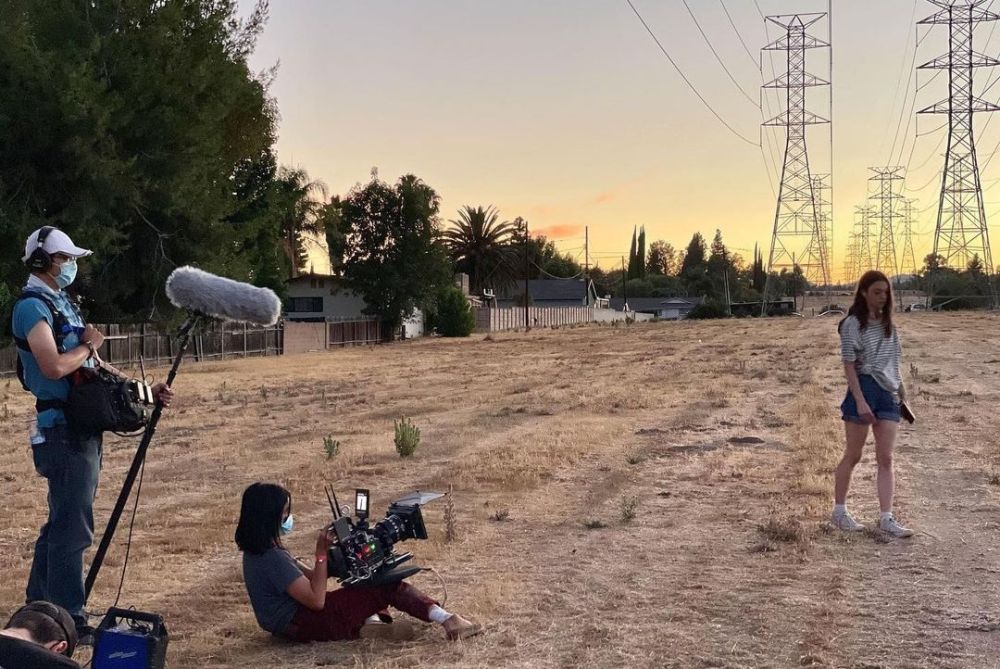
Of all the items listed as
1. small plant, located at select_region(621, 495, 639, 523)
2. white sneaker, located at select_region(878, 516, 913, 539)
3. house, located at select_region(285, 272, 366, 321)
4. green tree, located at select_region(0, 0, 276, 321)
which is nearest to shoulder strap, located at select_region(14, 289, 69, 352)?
small plant, located at select_region(621, 495, 639, 523)

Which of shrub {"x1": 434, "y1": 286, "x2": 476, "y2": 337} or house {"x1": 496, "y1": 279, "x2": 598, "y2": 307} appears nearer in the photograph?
shrub {"x1": 434, "y1": 286, "x2": 476, "y2": 337}

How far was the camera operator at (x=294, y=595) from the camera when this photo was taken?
4938mm

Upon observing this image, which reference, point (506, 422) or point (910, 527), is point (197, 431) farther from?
point (910, 527)

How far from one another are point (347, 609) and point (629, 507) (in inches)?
140

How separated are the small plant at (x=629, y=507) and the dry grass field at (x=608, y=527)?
0.17 ft

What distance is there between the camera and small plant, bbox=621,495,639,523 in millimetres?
7938

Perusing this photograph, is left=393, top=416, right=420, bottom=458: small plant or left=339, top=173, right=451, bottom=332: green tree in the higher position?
left=339, top=173, right=451, bottom=332: green tree

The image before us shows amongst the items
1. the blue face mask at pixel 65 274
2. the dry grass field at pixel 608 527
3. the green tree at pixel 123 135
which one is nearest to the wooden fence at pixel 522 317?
the green tree at pixel 123 135

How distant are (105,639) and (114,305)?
27.3 meters

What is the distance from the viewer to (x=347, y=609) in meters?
5.14

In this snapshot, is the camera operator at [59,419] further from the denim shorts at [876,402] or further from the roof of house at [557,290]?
the roof of house at [557,290]

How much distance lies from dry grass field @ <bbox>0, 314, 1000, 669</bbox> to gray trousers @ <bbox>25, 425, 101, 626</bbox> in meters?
0.65

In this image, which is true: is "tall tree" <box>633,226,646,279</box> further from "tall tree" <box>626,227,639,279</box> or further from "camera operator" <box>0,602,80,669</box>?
"camera operator" <box>0,602,80,669</box>

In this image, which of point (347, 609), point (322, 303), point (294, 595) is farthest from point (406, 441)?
point (322, 303)
